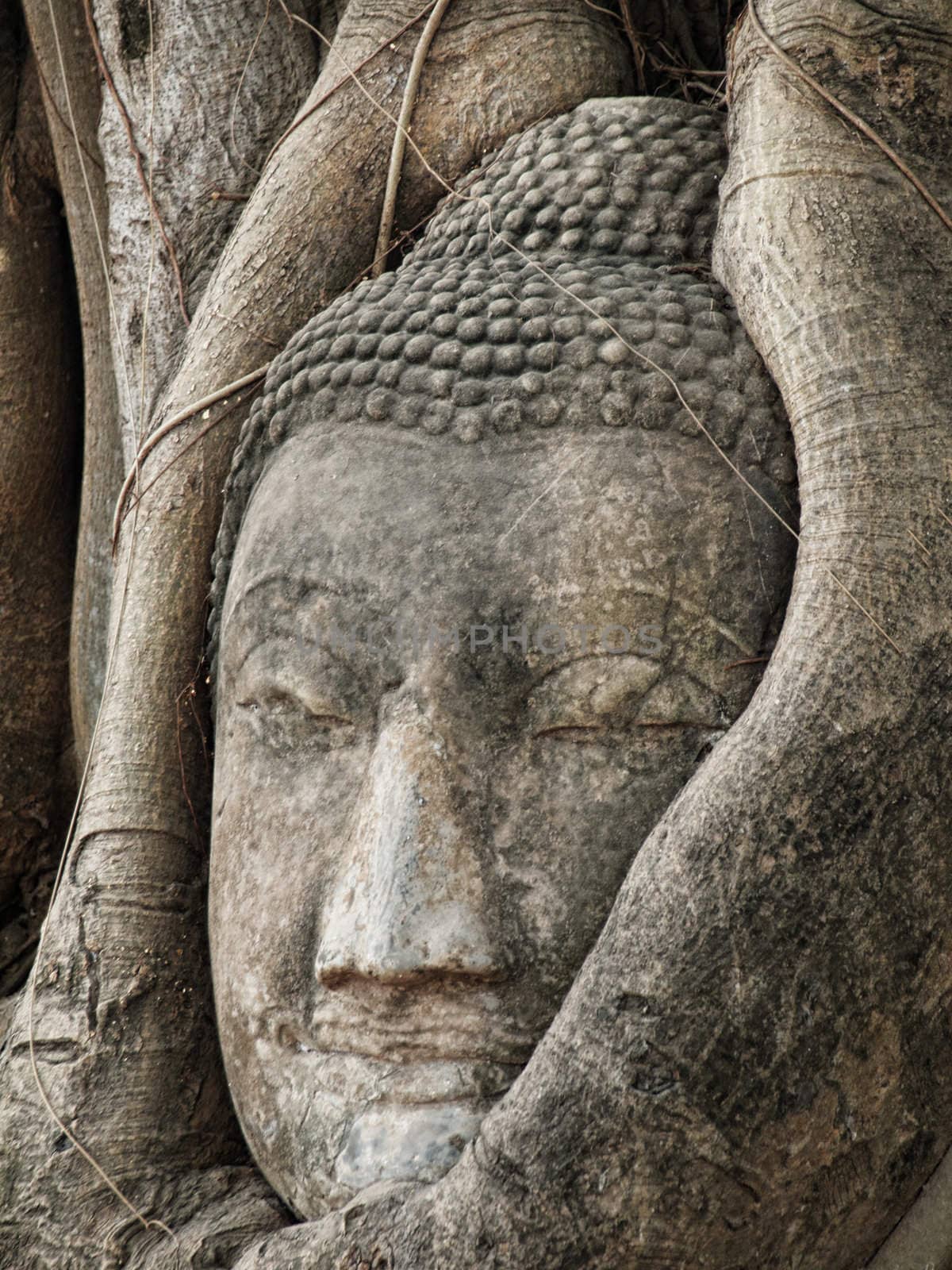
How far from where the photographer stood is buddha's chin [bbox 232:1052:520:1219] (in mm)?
1764

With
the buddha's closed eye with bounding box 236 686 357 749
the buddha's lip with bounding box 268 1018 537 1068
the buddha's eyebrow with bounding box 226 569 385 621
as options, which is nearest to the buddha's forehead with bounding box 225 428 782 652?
the buddha's eyebrow with bounding box 226 569 385 621

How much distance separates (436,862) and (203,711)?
2.62 ft

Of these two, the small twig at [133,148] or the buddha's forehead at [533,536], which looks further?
the small twig at [133,148]

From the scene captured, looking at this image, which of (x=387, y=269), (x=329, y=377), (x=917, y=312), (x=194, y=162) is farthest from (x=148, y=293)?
(x=917, y=312)

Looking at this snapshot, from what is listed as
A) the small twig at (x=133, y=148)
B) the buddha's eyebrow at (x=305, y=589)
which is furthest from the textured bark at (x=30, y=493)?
the buddha's eyebrow at (x=305, y=589)

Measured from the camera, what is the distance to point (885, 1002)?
1572 millimetres

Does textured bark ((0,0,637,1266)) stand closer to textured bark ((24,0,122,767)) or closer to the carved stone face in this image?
the carved stone face

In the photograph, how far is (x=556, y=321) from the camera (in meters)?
2.04

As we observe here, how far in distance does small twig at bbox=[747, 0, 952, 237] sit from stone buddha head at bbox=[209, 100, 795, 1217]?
28 centimetres

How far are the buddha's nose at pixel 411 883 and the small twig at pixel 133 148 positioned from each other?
1.28 m

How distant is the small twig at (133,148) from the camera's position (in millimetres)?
2854

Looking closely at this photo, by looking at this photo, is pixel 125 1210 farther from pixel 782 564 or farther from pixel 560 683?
pixel 782 564

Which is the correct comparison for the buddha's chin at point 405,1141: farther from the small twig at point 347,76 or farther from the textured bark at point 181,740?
the small twig at point 347,76

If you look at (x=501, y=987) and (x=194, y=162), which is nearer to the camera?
(x=501, y=987)
